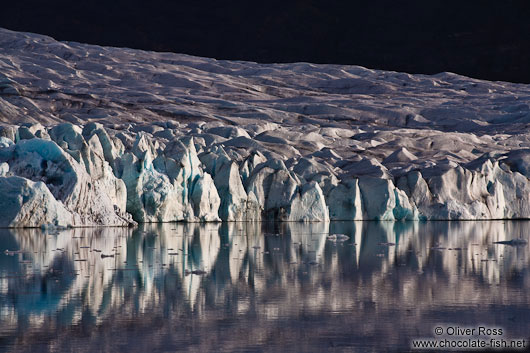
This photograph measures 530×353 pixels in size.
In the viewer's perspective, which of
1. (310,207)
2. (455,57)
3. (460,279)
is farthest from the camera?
(455,57)

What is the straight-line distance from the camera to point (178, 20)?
184m

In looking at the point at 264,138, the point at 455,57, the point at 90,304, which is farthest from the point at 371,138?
the point at 455,57

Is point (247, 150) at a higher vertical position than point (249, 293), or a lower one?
higher

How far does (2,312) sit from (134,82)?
88.7 m

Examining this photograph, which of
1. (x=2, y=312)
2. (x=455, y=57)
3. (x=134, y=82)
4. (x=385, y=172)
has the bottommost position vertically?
(x=2, y=312)

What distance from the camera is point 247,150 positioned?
42.4 metres

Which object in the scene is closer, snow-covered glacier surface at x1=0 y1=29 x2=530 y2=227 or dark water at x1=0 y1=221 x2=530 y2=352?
dark water at x1=0 y1=221 x2=530 y2=352

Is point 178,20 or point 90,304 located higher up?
point 178,20

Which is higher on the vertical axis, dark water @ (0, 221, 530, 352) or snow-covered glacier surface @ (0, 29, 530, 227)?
snow-covered glacier surface @ (0, 29, 530, 227)

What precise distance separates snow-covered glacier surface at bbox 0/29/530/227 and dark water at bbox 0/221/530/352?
16.4ft

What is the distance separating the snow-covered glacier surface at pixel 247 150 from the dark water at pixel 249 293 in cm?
501

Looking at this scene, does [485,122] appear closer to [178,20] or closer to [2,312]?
[2,312]

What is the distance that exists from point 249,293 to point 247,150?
1110 inches

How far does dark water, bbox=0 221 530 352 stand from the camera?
10789mm
